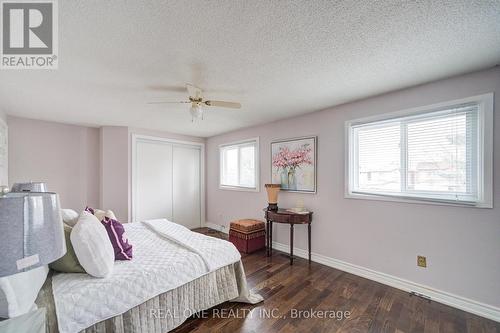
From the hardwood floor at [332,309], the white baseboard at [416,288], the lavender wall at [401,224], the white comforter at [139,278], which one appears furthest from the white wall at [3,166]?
the white baseboard at [416,288]

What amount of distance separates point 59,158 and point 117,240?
3.05 m

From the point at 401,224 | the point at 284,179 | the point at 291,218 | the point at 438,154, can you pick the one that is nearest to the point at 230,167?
the point at 284,179

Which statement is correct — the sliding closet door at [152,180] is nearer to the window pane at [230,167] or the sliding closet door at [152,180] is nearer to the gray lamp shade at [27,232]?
the window pane at [230,167]

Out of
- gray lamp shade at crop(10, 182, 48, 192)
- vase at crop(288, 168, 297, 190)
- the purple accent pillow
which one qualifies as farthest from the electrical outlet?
gray lamp shade at crop(10, 182, 48, 192)

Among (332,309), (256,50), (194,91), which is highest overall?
(256,50)

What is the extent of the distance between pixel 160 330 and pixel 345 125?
115 inches

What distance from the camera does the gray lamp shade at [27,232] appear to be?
23.3 inches

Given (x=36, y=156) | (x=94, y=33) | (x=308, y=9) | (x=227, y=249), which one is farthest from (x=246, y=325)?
(x=36, y=156)

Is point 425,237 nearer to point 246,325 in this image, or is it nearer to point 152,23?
point 246,325

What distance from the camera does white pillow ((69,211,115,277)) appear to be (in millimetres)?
1435

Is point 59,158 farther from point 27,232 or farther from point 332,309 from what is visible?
point 332,309

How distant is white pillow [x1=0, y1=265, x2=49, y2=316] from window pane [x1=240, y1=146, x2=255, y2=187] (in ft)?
10.8

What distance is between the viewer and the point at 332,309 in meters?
2.00

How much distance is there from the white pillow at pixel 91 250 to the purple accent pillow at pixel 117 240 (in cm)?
19
